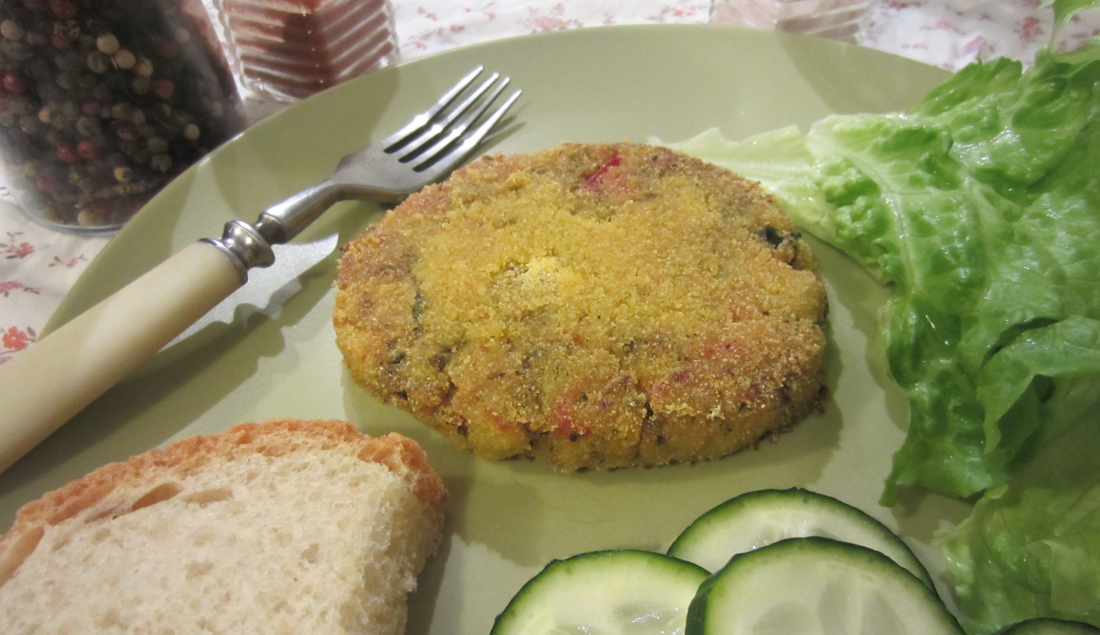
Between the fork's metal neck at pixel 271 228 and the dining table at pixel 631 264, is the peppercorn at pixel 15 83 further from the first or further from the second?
the fork's metal neck at pixel 271 228

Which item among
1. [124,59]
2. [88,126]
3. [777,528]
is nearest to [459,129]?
[124,59]

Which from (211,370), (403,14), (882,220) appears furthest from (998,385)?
(403,14)

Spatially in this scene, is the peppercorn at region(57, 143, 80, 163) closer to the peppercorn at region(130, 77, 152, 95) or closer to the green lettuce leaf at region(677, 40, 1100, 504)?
the peppercorn at region(130, 77, 152, 95)

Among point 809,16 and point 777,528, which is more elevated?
point 809,16

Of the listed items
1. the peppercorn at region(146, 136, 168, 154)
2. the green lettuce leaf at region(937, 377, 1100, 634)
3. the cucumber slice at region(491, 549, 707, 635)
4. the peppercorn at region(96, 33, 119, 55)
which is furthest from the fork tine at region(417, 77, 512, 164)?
the green lettuce leaf at region(937, 377, 1100, 634)

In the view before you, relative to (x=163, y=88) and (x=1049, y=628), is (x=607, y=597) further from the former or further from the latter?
(x=163, y=88)

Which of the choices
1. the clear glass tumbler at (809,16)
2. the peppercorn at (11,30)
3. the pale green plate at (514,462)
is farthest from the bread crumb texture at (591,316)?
the clear glass tumbler at (809,16)
